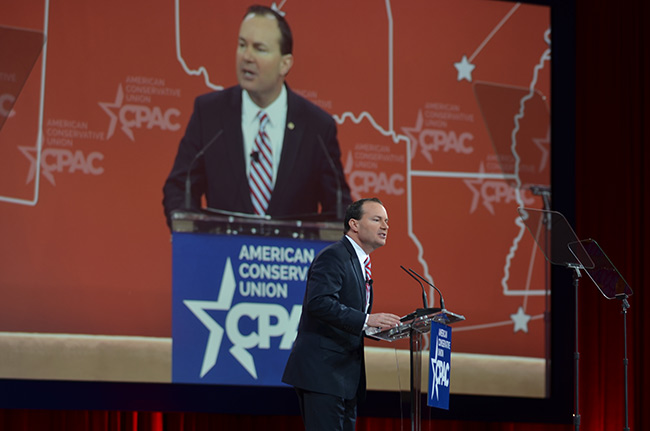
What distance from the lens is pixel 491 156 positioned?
5793 millimetres

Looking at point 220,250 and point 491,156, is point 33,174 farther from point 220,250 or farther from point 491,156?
point 491,156

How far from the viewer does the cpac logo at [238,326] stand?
5.19 m

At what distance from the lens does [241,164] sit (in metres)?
5.35

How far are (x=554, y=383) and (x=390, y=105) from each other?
214 cm

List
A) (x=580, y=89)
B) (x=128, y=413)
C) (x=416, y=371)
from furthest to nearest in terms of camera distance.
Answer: (x=580, y=89) < (x=128, y=413) < (x=416, y=371)

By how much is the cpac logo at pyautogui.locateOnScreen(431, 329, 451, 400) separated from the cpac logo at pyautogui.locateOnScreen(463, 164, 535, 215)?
2526mm

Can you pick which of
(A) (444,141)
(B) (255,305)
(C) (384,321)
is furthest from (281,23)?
(C) (384,321)

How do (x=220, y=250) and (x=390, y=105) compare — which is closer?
(x=220, y=250)

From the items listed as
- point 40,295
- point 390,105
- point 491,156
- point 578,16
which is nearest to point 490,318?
point 491,156

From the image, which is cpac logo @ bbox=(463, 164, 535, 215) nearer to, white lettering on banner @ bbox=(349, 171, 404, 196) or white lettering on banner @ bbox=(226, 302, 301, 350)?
white lettering on banner @ bbox=(349, 171, 404, 196)

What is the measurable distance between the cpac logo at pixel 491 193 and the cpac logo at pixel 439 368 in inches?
99.5

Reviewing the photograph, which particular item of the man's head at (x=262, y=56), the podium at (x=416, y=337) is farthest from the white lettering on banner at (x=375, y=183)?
the podium at (x=416, y=337)

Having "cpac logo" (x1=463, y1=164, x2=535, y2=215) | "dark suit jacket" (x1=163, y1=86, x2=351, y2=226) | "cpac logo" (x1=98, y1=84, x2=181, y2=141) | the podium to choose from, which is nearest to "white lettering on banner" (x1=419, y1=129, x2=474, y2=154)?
"cpac logo" (x1=463, y1=164, x2=535, y2=215)

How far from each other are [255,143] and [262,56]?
0.57 m
